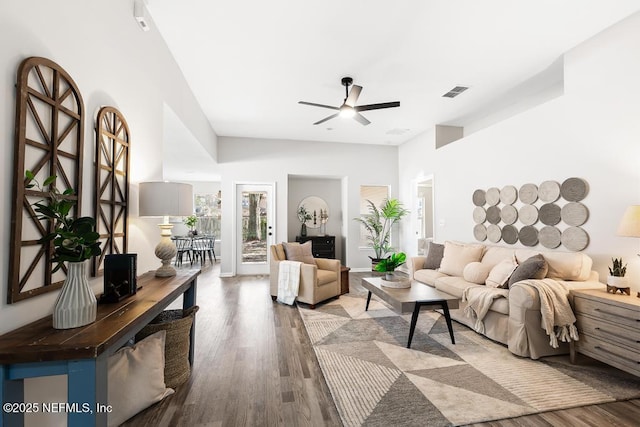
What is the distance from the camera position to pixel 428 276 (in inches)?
172

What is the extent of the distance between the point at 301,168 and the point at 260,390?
518cm

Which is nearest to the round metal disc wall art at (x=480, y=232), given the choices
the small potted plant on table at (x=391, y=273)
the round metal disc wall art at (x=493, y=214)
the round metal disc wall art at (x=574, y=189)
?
the round metal disc wall art at (x=493, y=214)

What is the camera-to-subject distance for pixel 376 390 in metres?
2.19

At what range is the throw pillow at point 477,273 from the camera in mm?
3666

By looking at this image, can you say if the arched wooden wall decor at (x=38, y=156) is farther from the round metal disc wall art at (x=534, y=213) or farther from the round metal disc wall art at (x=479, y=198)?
the round metal disc wall art at (x=479, y=198)

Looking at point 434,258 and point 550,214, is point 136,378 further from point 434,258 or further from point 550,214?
point 550,214

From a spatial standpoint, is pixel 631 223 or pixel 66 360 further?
pixel 631 223

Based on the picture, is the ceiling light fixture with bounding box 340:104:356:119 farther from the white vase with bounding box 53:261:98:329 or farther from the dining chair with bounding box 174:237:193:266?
the dining chair with bounding box 174:237:193:266

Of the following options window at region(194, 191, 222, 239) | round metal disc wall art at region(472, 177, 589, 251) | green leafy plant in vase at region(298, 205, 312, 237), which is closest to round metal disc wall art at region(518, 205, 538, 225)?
round metal disc wall art at region(472, 177, 589, 251)

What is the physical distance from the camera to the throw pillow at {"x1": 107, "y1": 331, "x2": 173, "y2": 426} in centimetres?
179

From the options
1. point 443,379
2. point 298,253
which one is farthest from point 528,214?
point 298,253

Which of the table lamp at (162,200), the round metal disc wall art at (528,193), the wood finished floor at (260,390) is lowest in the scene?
the wood finished floor at (260,390)

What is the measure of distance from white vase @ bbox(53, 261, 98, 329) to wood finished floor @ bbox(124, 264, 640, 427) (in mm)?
940

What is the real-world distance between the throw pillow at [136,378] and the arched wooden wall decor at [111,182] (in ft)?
1.80
